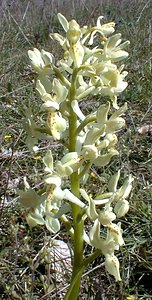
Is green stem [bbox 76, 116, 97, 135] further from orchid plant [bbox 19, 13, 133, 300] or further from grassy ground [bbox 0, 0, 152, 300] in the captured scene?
grassy ground [bbox 0, 0, 152, 300]

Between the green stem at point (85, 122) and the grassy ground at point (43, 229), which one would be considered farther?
the grassy ground at point (43, 229)

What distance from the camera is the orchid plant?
140 cm

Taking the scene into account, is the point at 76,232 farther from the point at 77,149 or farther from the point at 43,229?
the point at 43,229

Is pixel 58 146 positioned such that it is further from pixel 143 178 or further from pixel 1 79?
pixel 1 79

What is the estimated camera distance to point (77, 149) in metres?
1.44

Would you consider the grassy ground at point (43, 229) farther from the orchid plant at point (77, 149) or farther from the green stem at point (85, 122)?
the green stem at point (85, 122)

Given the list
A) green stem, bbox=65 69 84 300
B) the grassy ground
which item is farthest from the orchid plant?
the grassy ground

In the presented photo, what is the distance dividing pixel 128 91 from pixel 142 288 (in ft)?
7.12

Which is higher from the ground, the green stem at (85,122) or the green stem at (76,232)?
the green stem at (85,122)

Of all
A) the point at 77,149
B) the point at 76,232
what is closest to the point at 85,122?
the point at 77,149

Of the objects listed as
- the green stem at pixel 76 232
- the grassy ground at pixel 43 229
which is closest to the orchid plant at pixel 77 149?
the green stem at pixel 76 232

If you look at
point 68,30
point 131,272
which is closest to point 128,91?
point 131,272

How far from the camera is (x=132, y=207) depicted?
240 centimetres

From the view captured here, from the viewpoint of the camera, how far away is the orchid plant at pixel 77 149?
1.40 metres
